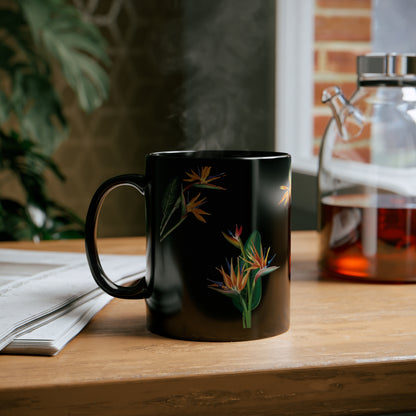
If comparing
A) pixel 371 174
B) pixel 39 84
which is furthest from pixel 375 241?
pixel 39 84

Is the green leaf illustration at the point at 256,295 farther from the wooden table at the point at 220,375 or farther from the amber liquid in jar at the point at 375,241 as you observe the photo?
the amber liquid in jar at the point at 375,241

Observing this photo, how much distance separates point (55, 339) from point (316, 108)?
1.40m

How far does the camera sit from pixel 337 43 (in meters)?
1.71

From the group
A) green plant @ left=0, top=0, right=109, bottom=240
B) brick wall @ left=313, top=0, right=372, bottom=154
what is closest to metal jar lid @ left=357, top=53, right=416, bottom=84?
green plant @ left=0, top=0, right=109, bottom=240

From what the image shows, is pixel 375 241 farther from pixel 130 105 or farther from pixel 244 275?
pixel 130 105

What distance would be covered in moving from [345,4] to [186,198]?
1397 mm

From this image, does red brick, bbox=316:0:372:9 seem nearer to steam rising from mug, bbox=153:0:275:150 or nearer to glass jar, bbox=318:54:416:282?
steam rising from mug, bbox=153:0:275:150

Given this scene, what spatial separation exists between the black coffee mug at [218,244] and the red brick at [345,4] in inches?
52.3

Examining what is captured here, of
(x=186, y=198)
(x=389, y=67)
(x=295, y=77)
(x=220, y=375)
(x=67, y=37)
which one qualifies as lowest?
(x=220, y=375)

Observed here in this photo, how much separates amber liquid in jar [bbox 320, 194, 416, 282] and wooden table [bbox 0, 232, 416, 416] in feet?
0.48

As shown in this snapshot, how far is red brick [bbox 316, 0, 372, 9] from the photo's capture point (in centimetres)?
167

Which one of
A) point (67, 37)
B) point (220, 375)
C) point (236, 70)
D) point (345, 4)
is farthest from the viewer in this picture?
point (236, 70)

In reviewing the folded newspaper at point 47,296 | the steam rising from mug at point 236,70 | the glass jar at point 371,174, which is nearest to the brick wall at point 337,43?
the steam rising from mug at point 236,70

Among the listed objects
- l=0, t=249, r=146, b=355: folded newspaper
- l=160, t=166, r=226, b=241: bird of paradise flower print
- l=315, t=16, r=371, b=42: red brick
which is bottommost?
l=0, t=249, r=146, b=355: folded newspaper
